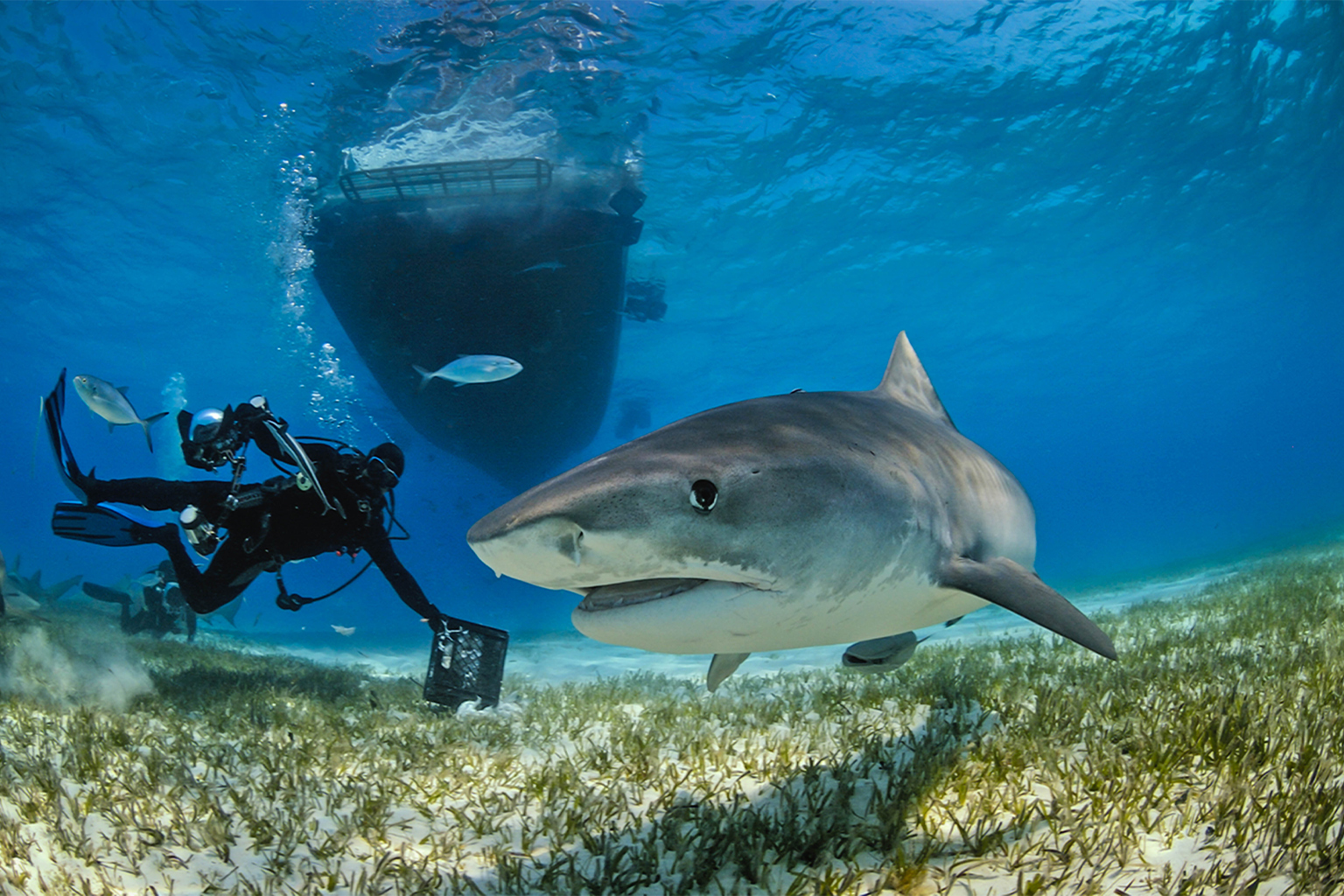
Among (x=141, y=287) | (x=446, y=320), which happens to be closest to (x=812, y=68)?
(x=446, y=320)

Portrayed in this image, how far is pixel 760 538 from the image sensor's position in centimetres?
191

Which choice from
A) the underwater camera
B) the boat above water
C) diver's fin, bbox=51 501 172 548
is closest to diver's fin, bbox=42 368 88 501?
diver's fin, bbox=51 501 172 548

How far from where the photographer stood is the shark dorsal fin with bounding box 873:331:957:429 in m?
4.25

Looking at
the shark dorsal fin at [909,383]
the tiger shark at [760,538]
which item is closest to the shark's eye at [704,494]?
the tiger shark at [760,538]

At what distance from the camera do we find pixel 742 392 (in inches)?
1673

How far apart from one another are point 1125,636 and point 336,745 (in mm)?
7917

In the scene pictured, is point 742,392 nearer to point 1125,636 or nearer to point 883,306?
point 883,306

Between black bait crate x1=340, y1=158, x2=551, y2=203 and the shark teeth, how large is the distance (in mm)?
14135

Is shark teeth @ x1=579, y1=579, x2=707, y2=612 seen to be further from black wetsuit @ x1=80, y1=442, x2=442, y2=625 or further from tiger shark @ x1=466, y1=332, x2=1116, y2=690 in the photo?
black wetsuit @ x1=80, y1=442, x2=442, y2=625

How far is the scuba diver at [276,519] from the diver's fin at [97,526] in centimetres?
1

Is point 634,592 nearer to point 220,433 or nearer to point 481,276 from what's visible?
point 220,433

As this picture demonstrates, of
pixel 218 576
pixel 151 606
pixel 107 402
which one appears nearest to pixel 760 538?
pixel 218 576

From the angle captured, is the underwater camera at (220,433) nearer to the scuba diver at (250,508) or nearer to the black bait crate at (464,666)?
the scuba diver at (250,508)

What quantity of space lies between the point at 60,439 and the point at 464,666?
15.7ft
